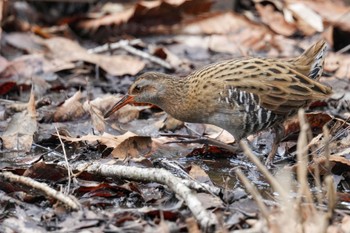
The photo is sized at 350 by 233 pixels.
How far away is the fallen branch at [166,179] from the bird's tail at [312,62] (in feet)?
5.68

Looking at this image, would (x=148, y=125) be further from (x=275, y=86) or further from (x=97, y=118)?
(x=275, y=86)

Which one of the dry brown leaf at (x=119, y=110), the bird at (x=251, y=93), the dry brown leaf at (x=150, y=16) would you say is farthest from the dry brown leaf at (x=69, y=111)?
the dry brown leaf at (x=150, y=16)

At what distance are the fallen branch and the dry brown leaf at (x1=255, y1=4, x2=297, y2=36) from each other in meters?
4.77

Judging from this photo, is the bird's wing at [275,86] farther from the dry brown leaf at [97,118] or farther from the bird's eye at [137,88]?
the dry brown leaf at [97,118]

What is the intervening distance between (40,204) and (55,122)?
1.95 m

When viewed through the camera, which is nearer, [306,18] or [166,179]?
[166,179]

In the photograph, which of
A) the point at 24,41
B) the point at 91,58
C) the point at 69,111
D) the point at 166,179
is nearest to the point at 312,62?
the point at 166,179

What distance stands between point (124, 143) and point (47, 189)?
4.15ft

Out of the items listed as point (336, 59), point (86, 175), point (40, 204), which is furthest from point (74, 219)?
point (336, 59)

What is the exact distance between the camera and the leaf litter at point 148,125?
164 inches

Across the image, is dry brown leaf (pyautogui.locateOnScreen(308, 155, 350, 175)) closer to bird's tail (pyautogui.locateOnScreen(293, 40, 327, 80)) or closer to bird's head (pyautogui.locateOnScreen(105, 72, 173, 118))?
bird's tail (pyautogui.locateOnScreen(293, 40, 327, 80))

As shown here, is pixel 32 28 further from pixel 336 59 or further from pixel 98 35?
pixel 336 59

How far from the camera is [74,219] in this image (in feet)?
13.7

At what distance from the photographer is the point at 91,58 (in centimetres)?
783
